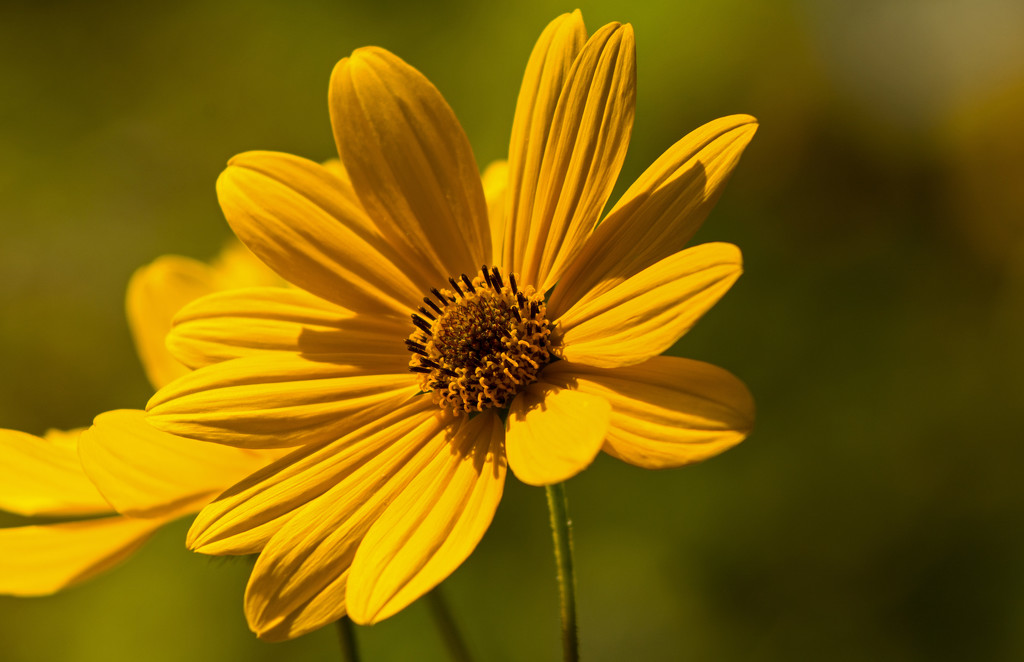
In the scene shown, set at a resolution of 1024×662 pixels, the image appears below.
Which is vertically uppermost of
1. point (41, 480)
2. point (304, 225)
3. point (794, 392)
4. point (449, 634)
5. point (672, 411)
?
point (304, 225)

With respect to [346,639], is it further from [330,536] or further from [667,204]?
[667,204]

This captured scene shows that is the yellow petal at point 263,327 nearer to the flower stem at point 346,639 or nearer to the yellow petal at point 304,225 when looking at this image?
the yellow petal at point 304,225

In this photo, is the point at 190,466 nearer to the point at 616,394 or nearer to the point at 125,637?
the point at 616,394

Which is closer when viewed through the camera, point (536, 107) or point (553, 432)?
point (553, 432)

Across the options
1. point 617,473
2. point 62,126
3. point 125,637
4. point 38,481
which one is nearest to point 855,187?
point 617,473

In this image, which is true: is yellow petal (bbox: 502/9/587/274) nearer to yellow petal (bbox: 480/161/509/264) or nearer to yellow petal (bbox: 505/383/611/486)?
yellow petal (bbox: 480/161/509/264)

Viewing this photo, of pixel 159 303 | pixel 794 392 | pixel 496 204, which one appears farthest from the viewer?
pixel 794 392

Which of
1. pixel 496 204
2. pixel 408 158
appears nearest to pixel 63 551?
pixel 408 158
